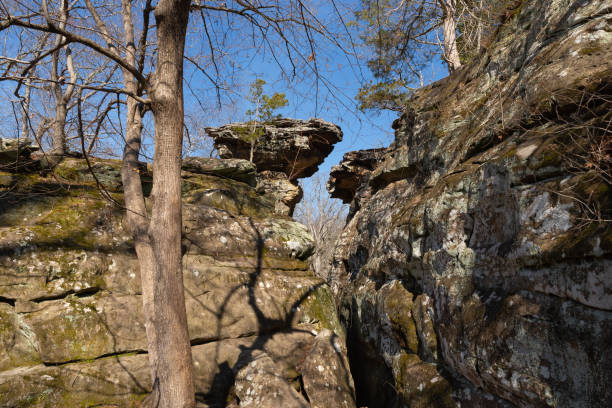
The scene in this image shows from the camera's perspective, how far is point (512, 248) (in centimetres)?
359

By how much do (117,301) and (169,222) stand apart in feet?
8.82

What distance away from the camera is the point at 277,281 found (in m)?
6.36

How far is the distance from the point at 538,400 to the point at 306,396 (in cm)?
299

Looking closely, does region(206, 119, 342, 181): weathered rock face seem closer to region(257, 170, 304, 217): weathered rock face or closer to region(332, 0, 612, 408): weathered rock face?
region(257, 170, 304, 217): weathered rock face

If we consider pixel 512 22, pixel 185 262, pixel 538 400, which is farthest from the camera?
pixel 512 22

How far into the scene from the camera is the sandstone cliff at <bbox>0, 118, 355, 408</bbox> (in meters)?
4.41

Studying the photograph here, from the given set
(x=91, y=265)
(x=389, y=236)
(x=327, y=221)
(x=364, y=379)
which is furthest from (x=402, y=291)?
(x=327, y=221)

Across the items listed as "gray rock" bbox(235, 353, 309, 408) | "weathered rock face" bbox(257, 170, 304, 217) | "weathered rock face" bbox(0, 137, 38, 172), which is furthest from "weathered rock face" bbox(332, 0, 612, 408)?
"weathered rock face" bbox(257, 170, 304, 217)

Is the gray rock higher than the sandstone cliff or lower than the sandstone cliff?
lower

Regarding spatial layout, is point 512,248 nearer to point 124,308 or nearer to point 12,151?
point 124,308

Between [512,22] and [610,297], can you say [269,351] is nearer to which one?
[610,297]

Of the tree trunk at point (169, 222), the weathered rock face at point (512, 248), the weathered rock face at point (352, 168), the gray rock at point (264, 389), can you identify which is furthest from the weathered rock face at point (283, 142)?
the tree trunk at point (169, 222)

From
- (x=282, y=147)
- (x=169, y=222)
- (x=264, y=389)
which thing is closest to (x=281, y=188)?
(x=282, y=147)

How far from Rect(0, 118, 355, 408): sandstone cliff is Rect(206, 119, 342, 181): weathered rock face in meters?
12.0
